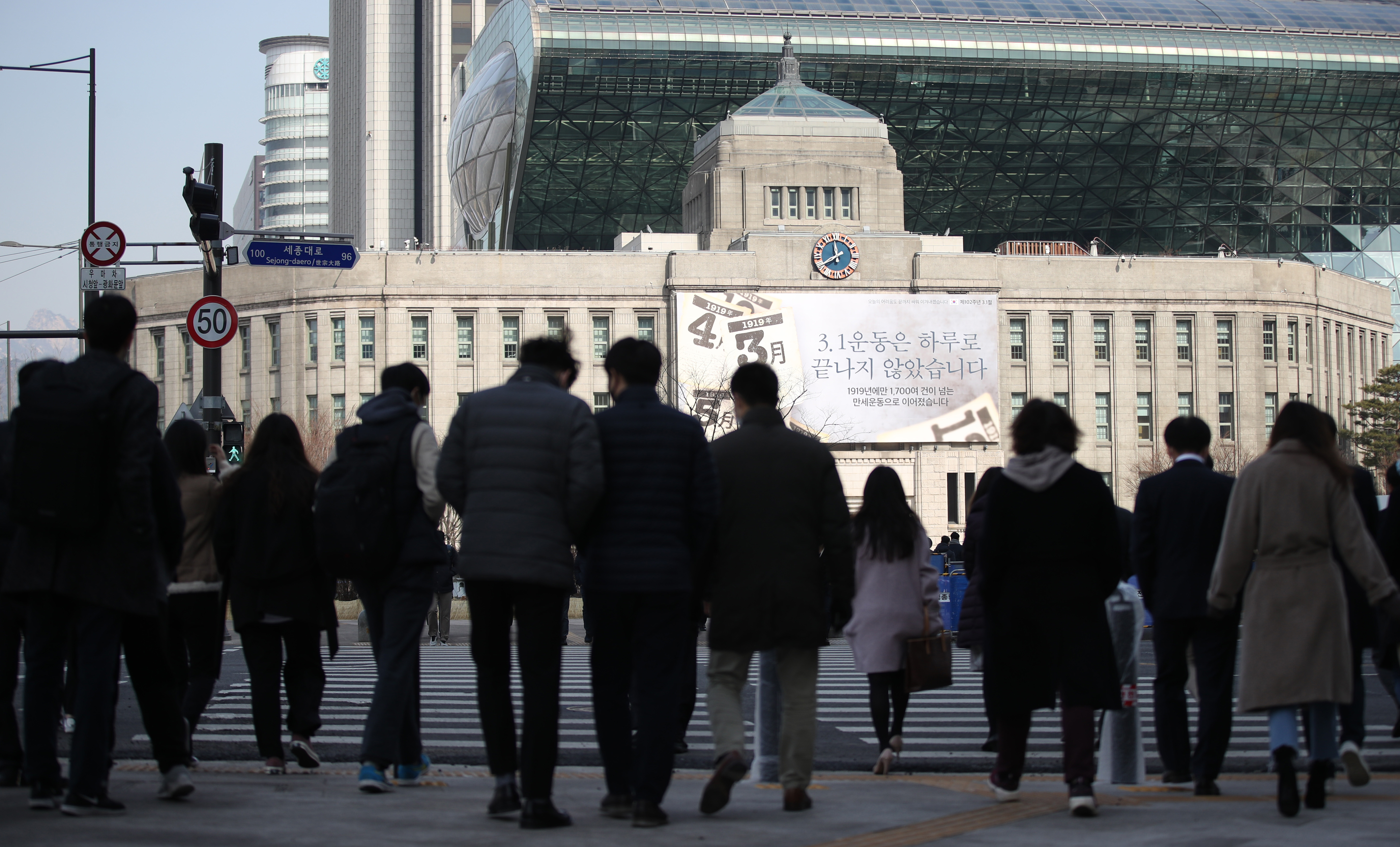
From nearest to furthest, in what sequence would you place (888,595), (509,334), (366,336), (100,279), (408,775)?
1. (408,775)
2. (888,595)
3. (100,279)
4. (366,336)
5. (509,334)

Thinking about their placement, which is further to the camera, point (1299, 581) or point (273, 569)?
point (273, 569)

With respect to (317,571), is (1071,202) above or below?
above

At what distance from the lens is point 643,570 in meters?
7.31

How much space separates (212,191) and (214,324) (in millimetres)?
1434

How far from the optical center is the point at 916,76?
276ft

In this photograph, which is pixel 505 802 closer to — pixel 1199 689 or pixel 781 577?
pixel 781 577

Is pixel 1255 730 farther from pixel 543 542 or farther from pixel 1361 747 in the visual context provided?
pixel 543 542

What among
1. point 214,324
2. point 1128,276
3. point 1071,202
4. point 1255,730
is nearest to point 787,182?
point 1128,276

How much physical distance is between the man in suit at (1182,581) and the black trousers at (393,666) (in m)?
3.65

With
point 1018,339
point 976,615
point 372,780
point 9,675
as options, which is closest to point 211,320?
point 9,675

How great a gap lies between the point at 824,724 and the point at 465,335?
205 ft

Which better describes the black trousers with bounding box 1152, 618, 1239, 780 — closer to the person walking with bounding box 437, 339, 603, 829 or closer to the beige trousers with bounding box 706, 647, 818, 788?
the beige trousers with bounding box 706, 647, 818, 788

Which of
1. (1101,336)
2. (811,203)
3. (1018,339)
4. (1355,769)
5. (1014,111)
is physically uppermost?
(1014,111)

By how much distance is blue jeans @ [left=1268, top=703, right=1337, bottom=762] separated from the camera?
25.5 feet
